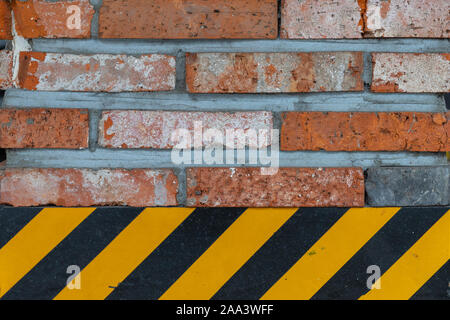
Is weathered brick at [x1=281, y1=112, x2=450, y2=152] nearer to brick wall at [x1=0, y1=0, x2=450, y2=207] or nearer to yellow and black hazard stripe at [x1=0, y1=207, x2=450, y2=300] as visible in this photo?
brick wall at [x1=0, y1=0, x2=450, y2=207]

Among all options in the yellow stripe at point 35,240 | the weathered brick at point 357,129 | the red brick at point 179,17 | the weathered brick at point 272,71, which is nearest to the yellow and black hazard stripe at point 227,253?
the yellow stripe at point 35,240

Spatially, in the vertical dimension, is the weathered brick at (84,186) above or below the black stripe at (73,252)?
above

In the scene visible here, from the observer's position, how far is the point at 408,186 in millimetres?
896

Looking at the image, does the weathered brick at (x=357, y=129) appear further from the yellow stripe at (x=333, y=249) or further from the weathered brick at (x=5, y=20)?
the weathered brick at (x=5, y=20)

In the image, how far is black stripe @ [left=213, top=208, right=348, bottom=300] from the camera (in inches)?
35.1

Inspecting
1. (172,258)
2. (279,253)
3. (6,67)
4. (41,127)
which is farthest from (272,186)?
(6,67)

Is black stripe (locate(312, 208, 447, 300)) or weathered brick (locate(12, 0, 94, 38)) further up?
weathered brick (locate(12, 0, 94, 38))

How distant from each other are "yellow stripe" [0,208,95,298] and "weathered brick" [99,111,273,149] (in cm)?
17

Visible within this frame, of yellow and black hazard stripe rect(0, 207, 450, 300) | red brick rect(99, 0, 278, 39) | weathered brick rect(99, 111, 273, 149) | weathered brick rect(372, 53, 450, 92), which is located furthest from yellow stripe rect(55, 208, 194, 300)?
weathered brick rect(372, 53, 450, 92)

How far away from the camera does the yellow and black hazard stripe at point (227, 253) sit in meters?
0.89

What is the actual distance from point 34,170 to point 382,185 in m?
0.76

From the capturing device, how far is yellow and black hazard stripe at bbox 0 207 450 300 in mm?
889

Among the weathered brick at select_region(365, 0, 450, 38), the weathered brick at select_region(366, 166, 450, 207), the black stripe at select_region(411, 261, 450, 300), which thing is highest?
the weathered brick at select_region(365, 0, 450, 38)

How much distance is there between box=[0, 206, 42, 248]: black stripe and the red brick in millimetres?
412
